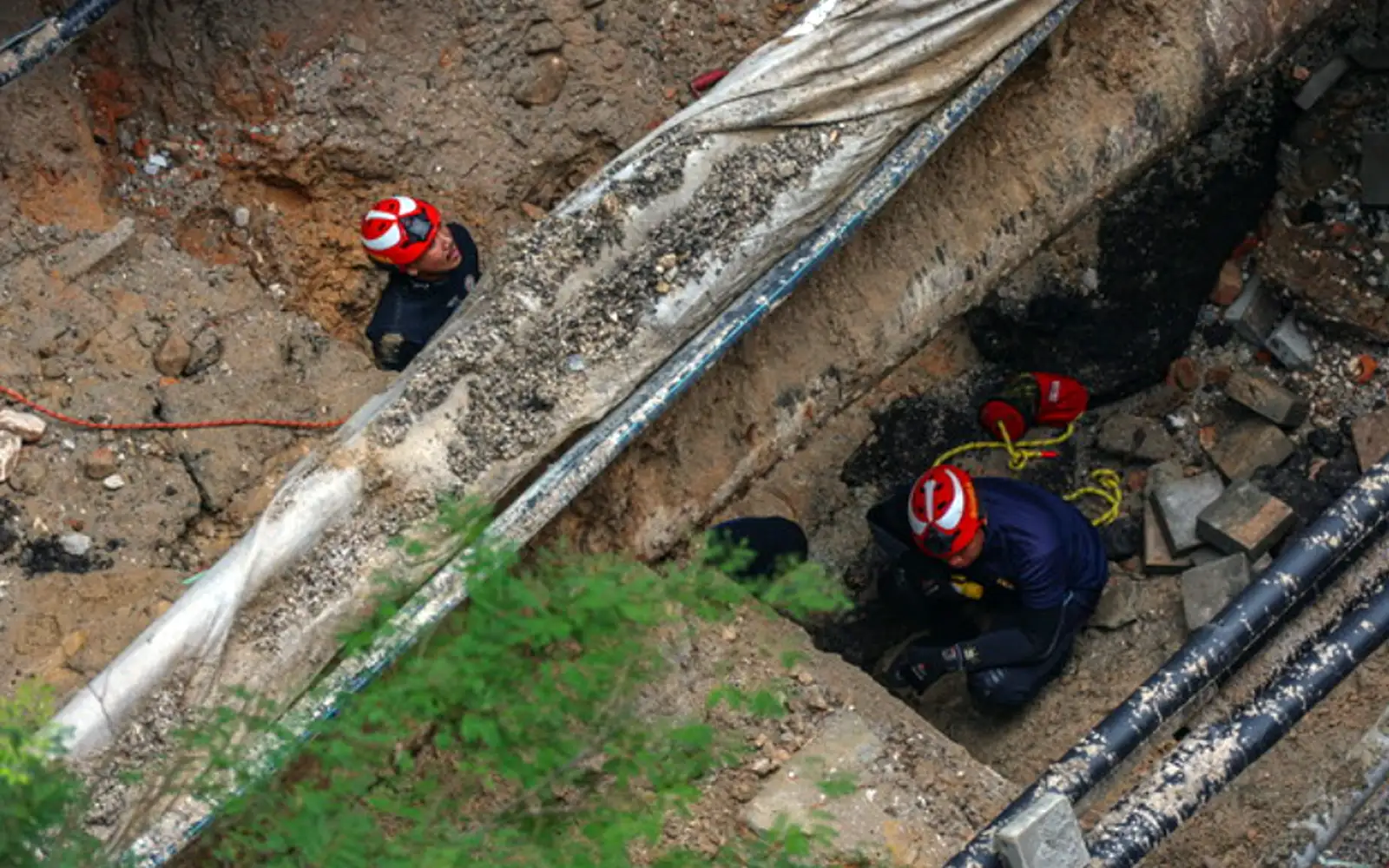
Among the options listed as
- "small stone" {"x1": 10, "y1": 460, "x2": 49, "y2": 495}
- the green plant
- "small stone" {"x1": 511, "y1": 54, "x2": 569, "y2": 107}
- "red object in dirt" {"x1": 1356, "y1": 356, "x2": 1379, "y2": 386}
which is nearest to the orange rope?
"small stone" {"x1": 10, "y1": 460, "x2": 49, "y2": 495}

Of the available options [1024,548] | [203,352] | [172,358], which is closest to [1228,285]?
[1024,548]

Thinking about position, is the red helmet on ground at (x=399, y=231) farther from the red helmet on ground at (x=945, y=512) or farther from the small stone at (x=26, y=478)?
the red helmet on ground at (x=945, y=512)

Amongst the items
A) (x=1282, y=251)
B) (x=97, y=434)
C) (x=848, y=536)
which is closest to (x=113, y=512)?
(x=97, y=434)

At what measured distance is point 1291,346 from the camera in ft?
24.9

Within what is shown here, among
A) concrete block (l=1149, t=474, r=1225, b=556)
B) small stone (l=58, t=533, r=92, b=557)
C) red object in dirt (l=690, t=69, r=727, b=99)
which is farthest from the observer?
concrete block (l=1149, t=474, r=1225, b=556)

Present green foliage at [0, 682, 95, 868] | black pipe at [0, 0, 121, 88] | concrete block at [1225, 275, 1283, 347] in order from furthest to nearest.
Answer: concrete block at [1225, 275, 1283, 347] → black pipe at [0, 0, 121, 88] → green foliage at [0, 682, 95, 868]

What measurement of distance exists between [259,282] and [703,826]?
9.16ft

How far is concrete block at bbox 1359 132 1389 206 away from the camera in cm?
743

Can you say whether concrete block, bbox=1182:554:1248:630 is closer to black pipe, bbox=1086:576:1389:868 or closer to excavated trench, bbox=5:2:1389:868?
excavated trench, bbox=5:2:1389:868

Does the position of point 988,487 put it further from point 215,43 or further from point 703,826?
point 215,43

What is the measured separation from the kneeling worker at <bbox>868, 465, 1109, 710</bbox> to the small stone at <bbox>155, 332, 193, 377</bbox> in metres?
2.52

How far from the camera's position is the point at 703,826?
5.38 meters

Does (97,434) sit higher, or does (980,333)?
(97,434)

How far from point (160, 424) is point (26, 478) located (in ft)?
1.46
